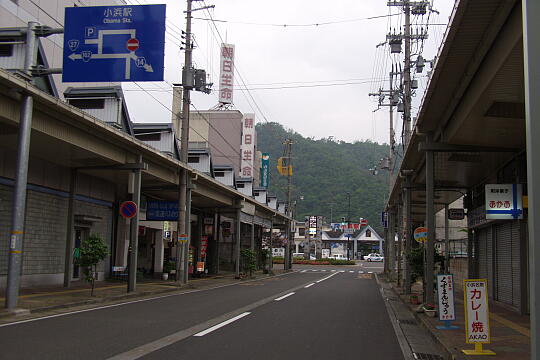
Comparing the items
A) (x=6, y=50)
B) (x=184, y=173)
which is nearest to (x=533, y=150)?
(x=6, y=50)

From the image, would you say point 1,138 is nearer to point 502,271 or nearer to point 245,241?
point 502,271

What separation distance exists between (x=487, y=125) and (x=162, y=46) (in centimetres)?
799

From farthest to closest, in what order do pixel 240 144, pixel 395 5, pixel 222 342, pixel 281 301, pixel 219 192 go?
pixel 240 144
pixel 219 192
pixel 395 5
pixel 281 301
pixel 222 342

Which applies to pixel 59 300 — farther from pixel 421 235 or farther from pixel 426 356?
pixel 421 235

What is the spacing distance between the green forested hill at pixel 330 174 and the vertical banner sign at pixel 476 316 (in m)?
83.3

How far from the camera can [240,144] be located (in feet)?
239

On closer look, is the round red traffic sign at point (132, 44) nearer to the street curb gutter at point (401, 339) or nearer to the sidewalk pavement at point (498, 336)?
the street curb gutter at point (401, 339)

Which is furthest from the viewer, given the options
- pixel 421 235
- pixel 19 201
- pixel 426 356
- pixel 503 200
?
pixel 421 235

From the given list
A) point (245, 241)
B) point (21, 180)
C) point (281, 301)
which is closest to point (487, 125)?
point (281, 301)

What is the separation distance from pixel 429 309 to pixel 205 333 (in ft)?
23.1

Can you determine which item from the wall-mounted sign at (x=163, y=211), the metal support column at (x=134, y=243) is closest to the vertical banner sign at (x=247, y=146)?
the wall-mounted sign at (x=163, y=211)

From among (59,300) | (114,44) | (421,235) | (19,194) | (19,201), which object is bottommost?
(59,300)

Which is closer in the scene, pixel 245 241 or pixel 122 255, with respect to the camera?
pixel 122 255

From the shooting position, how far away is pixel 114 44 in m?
13.9
